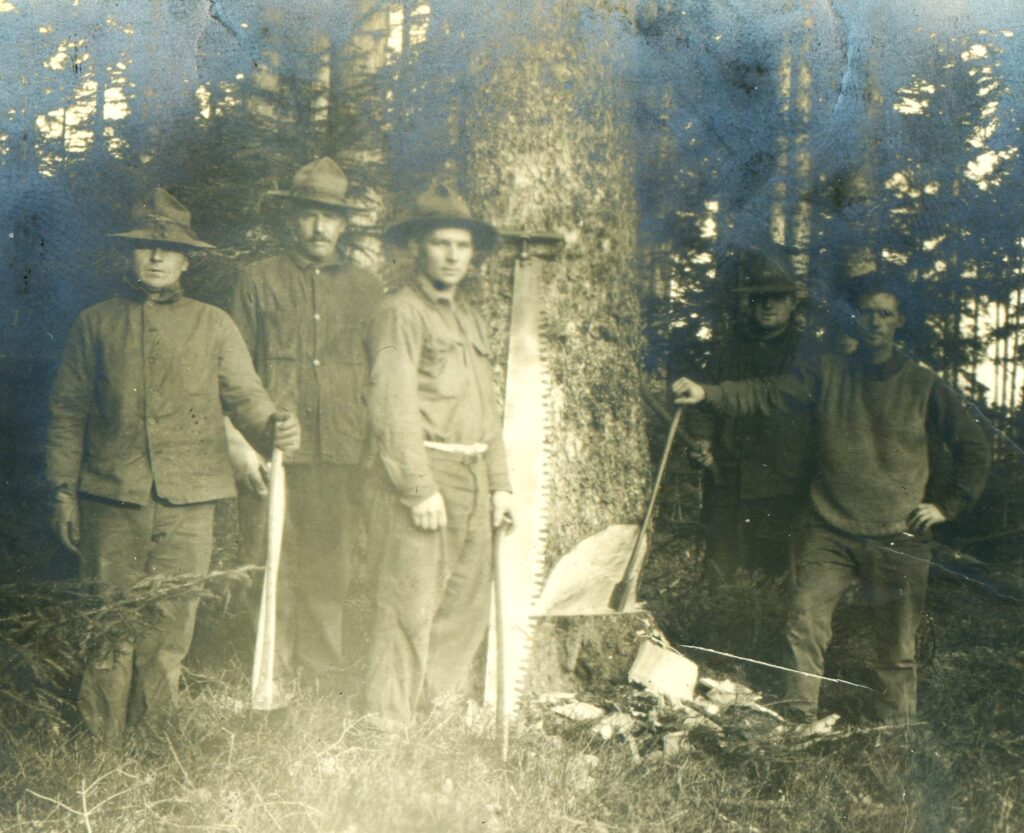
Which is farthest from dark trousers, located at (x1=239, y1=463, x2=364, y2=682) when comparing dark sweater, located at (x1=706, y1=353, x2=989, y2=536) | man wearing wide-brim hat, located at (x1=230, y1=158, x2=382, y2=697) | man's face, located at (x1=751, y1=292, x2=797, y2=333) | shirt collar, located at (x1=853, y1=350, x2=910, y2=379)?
shirt collar, located at (x1=853, y1=350, x2=910, y2=379)

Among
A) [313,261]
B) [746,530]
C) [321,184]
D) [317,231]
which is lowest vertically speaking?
[746,530]

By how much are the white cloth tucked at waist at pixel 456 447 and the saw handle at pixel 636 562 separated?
0.66 m

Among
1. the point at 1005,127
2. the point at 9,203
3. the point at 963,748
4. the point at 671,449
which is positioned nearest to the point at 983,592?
the point at 963,748

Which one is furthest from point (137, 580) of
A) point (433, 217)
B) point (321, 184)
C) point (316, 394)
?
point (433, 217)

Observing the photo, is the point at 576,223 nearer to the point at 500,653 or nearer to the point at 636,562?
the point at 636,562

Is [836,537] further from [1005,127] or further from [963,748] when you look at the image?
[1005,127]

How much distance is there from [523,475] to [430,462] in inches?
14.5

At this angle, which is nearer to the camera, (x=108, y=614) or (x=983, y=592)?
(x=108, y=614)

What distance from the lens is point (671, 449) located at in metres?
3.99

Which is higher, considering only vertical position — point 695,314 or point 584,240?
point 584,240

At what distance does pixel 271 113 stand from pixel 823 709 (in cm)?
300

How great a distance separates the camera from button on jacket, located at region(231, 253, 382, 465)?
3.84 metres

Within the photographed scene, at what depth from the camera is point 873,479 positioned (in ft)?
13.0

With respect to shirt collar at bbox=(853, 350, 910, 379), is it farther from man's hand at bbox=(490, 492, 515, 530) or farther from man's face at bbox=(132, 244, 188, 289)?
man's face at bbox=(132, 244, 188, 289)
